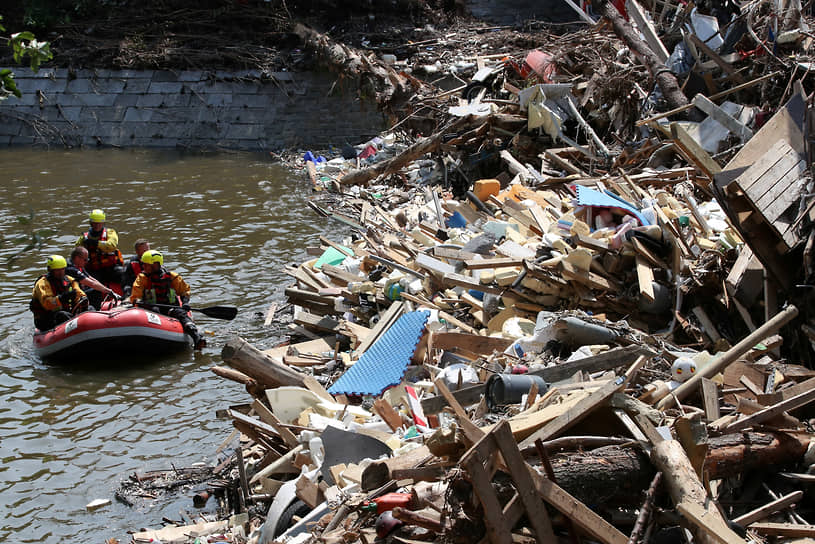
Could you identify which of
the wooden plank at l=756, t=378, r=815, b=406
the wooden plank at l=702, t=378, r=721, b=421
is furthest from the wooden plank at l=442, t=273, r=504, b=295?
the wooden plank at l=756, t=378, r=815, b=406

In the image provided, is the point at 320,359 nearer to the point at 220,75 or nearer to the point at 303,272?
the point at 303,272

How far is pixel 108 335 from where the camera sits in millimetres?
9492

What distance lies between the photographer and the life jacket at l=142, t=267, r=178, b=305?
10414 mm

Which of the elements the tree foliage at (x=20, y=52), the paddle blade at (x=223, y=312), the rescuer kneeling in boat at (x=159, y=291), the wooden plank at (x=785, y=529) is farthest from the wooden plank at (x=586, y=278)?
the tree foliage at (x=20, y=52)

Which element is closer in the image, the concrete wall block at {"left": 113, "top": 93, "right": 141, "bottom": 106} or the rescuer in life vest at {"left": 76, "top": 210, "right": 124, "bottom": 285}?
the rescuer in life vest at {"left": 76, "top": 210, "right": 124, "bottom": 285}

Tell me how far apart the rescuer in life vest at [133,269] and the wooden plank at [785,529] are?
8.95m

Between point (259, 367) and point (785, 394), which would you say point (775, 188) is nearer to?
point (785, 394)

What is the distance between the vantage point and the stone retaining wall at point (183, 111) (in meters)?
23.5

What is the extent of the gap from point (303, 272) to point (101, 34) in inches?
767

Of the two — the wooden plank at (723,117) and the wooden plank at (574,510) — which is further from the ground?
the wooden plank at (723,117)

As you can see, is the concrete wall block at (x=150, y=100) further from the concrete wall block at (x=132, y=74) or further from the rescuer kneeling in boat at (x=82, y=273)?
the rescuer kneeling in boat at (x=82, y=273)

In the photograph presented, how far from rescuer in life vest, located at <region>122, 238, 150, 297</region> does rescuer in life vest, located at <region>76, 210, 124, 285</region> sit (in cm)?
23

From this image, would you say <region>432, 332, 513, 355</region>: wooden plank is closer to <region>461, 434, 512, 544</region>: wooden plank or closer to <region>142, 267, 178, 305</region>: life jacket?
<region>461, 434, 512, 544</region>: wooden plank

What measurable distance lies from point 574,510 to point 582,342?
310cm
